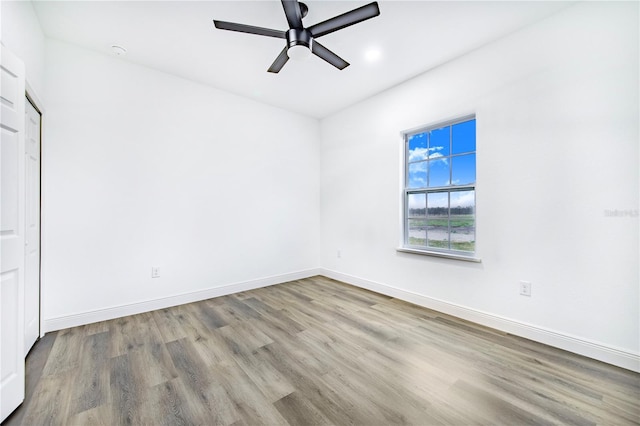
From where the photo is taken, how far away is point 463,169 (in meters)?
2.98

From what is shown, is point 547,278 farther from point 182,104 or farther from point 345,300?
point 182,104

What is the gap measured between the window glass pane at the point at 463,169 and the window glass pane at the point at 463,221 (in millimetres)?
139

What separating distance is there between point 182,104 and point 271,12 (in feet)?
5.75

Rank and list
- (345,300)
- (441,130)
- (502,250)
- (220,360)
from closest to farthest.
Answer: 1. (220,360)
2. (502,250)
3. (441,130)
4. (345,300)

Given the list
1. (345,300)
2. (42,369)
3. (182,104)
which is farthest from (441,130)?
(42,369)

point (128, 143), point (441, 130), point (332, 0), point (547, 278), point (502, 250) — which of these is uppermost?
point (332, 0)

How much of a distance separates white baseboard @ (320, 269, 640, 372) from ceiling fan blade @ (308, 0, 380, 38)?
9.61 ft

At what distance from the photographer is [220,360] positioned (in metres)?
2.07

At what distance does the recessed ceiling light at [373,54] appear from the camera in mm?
2756

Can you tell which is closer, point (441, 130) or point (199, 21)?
point (199, 21)

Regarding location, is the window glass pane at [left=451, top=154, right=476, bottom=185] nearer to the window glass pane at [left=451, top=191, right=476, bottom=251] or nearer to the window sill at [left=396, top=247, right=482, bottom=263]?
the window glass pane at [left=451, top=191, right=476, bottom=251]

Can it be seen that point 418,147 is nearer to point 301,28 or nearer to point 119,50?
point 301,28

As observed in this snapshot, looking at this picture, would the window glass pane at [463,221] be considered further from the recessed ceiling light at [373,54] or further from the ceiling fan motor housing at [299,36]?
the ceiling fan motor housing at [299,36]

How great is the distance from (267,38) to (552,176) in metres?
2.97
